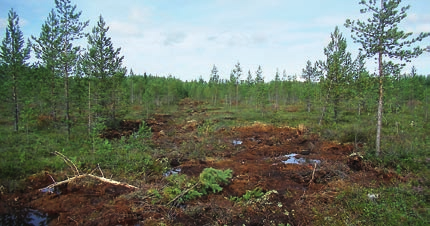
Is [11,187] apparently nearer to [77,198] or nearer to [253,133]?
[77,198]

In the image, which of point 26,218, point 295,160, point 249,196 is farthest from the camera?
point 295,160

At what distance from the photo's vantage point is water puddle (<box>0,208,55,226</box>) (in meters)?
8.34

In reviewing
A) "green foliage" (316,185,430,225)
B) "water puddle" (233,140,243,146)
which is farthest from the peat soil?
"water puddle" (233,140,243,146)

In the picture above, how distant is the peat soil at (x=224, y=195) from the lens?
8.34 meters

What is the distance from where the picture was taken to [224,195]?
1030 cm

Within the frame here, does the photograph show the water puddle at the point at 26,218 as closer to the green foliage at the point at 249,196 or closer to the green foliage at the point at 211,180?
the green foliage at the point at 211,180

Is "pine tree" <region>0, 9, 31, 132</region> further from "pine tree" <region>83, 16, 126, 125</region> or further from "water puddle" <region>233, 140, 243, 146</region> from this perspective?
"water puddle" <region>233, 140, 243, 146</region>

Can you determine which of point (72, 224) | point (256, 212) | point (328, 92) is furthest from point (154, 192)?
point (328, 92)

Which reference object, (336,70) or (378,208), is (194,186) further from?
(336,70)

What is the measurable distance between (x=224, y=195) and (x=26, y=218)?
22.1 feet

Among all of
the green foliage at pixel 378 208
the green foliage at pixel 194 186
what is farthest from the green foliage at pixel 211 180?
the green foliage at pixel 378 208

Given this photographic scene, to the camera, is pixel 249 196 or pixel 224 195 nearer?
pixel 249 196

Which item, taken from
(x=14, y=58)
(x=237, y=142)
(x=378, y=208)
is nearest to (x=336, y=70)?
(x=237, y=142)

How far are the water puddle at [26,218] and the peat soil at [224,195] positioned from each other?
1.1 inches
